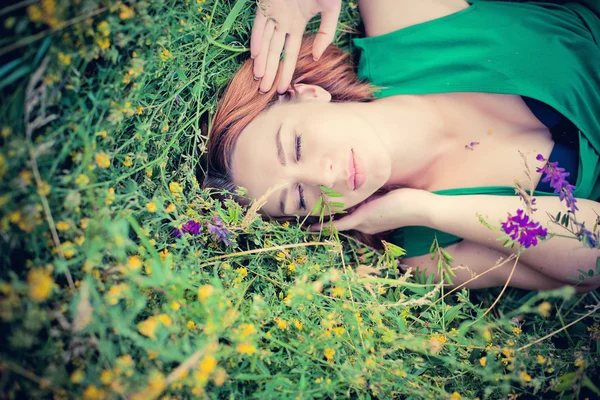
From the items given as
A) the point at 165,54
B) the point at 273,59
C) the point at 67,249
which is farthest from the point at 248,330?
the point at 273,59

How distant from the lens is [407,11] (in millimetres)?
2168

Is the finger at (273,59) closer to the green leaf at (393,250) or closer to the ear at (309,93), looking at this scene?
the ear at (309,93)

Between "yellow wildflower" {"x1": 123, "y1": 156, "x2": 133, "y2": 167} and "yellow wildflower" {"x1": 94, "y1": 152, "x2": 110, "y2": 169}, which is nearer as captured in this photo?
"yellow wildflower" {"x1": 94, "y1": 152, "x2": 110, "y2": 169}

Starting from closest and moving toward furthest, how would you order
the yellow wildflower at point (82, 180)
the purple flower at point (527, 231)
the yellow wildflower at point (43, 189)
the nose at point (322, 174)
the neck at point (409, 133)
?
the yellow wildflower at point (43, 189) → the yellow wildflower at point (82, 180) → the purple flower at point (527, 231) → the nose at point (322, 174) → the neck at point (409, 133)

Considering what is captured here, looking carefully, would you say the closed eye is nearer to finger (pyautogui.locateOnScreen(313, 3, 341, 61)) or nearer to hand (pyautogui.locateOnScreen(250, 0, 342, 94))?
hand (pyautogui.locateOnScreen(250, 0, 342, 94))

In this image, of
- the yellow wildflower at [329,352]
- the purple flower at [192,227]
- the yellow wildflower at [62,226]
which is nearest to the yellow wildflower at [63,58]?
the yellow wildflower at [62,226]

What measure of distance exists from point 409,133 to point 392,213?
0.42 m

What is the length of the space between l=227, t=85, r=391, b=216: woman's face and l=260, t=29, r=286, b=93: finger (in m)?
0.12

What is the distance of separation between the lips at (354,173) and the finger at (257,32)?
678 mm

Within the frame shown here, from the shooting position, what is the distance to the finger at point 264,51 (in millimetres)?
1813

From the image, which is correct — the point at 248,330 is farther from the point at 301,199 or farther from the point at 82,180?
the point at 301,199

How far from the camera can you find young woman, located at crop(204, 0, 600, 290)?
5.89ft

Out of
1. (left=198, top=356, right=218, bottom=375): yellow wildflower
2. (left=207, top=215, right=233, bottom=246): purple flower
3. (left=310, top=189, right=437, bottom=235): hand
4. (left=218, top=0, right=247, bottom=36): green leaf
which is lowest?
(left=310, top=189, right=437, bottom=235): hand

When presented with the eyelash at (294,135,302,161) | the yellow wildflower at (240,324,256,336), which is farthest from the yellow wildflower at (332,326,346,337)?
the eyelash at (294,135,302,161)
